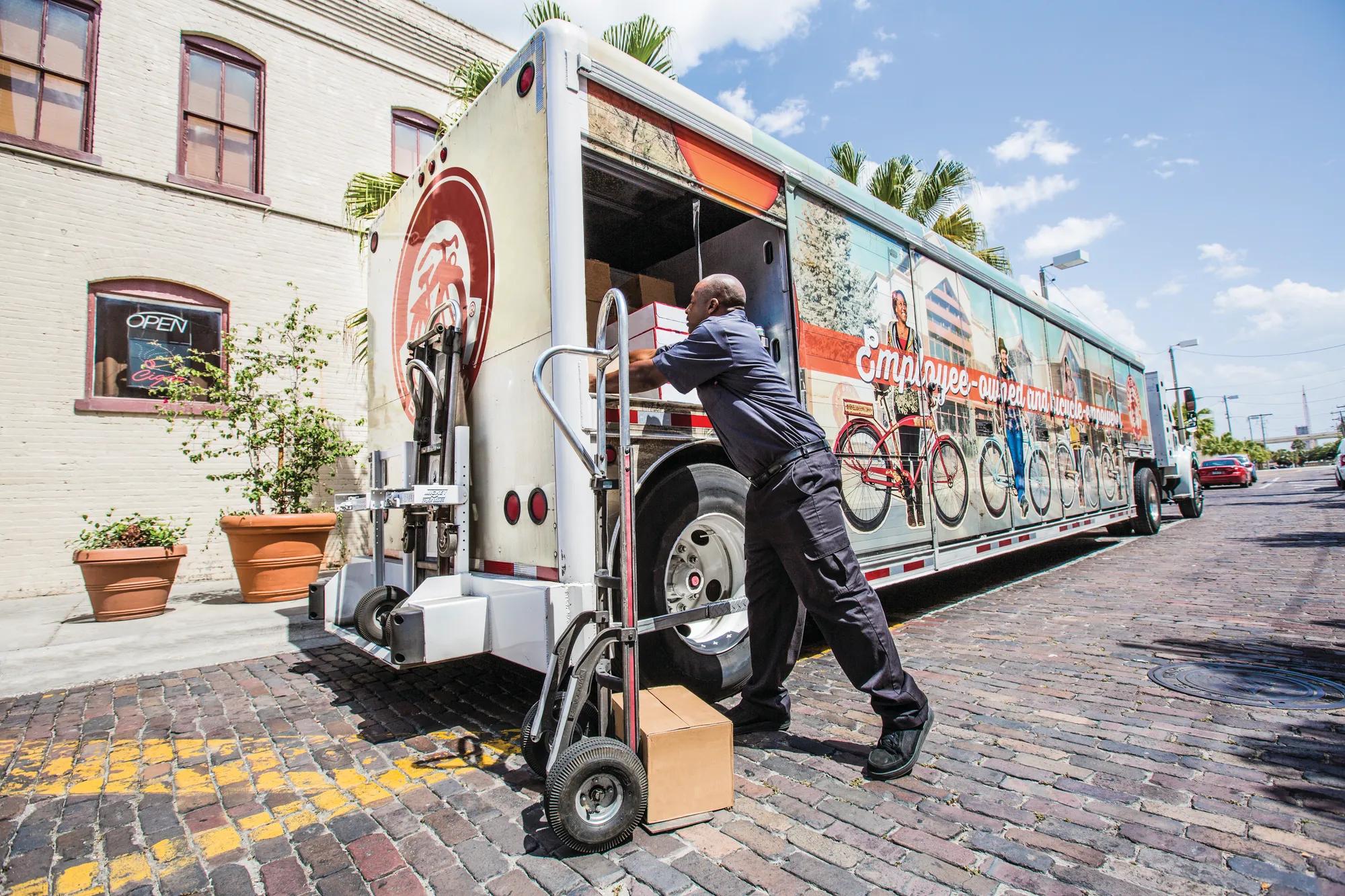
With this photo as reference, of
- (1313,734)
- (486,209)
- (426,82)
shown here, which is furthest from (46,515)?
(1313,734)

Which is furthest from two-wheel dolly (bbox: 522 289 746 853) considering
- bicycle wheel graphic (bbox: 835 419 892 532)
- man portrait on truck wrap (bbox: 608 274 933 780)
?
bicycle wheel graphic (bbox: 835 419 892 532)

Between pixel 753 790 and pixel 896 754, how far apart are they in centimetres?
56

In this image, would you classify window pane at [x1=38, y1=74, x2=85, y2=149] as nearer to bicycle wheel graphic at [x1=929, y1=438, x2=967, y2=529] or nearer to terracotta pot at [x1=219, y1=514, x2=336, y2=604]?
terracotta pot at [x1=219, y1=514, x2=336, y2=604]

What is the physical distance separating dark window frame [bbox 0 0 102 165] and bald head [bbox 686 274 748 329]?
840cm

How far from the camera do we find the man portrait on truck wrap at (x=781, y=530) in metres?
2.68

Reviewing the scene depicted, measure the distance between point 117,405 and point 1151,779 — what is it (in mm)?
9344

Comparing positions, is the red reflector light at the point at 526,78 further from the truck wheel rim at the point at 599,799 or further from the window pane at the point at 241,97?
the window pane at the point at 241,97

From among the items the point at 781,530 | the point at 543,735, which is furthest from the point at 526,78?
the point at 543,735

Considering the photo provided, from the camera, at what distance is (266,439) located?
7223 mm

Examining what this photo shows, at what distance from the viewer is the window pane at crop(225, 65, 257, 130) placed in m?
8.87

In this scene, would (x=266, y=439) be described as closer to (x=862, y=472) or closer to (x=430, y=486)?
(x=430, y=486)

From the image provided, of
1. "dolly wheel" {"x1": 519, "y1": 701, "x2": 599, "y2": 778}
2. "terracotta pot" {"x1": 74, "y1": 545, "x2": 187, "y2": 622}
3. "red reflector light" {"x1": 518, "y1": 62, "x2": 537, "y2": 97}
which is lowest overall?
"dolly wheel" {"x1": 519, "y1": 701, "x2": 599, "y2": 778}

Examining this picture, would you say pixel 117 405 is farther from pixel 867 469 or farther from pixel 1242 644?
pixel 1242 644

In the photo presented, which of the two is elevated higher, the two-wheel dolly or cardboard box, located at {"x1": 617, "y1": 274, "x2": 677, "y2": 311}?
cardboard box, located at {"x1": 617, "y1": 274, "x2": 677, "y2": 311}
